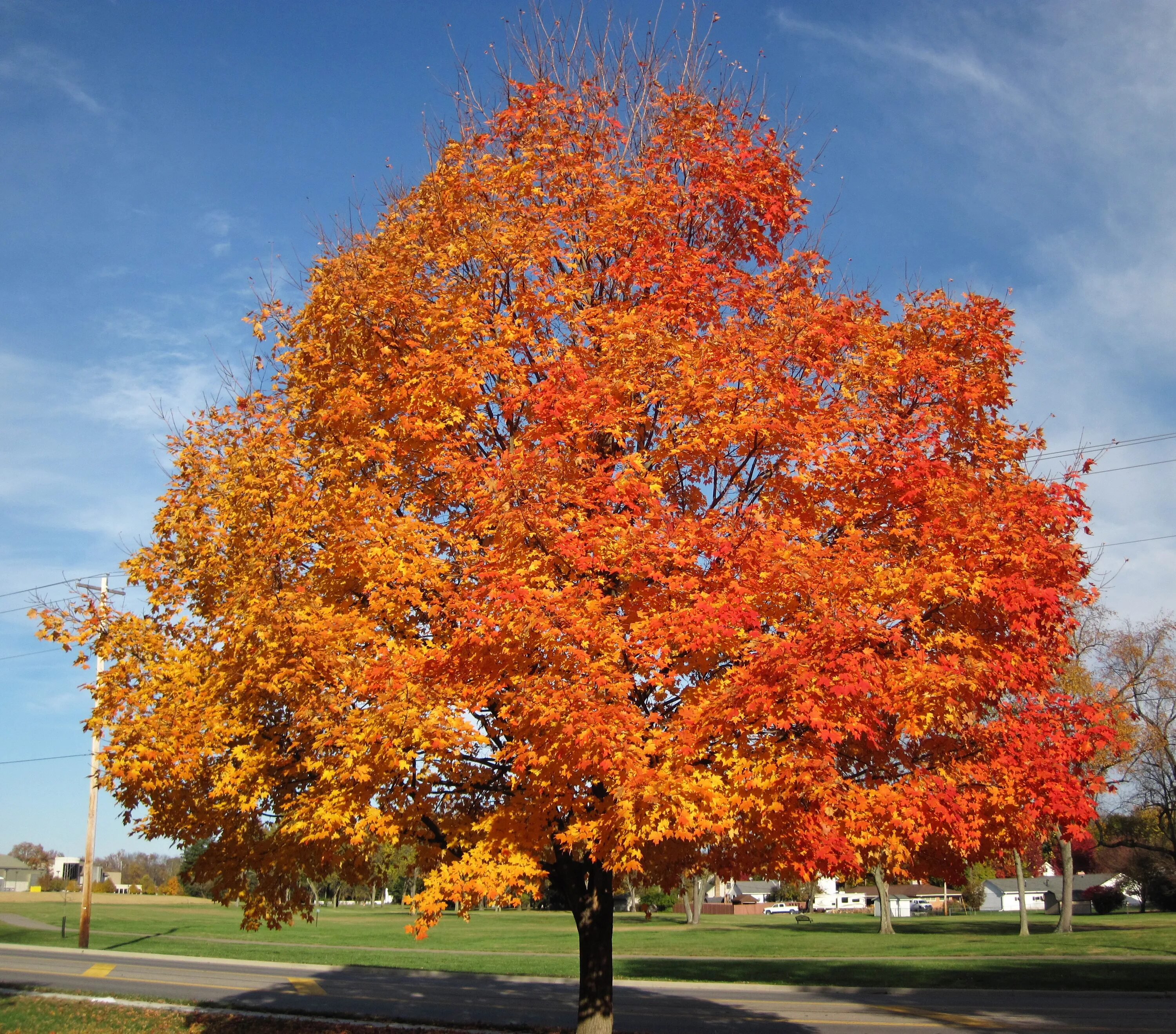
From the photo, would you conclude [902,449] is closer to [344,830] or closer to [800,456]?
[800,456]

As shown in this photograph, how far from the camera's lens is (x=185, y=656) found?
9750 mm

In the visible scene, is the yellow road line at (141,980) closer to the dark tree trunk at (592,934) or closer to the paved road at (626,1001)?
the paved road at (626,1001)

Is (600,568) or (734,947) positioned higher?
(600,568)

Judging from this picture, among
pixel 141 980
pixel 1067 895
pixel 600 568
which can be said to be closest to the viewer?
pixel 600 568

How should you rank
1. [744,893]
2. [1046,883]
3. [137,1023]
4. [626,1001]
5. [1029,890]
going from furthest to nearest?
1. [744,893]
2. [1029,890]
3. [1046,883]
4. [626,1001]
5. [137,1023]

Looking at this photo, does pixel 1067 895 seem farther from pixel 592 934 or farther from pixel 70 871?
pixel 70 871

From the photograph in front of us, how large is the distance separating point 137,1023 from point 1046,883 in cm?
11288

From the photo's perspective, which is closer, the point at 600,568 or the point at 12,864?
the point at 600,568

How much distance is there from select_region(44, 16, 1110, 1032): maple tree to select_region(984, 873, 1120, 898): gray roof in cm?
9428

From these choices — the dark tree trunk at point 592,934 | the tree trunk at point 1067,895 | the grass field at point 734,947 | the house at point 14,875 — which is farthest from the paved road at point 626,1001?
the house at point 14,875

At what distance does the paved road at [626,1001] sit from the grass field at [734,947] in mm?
2565

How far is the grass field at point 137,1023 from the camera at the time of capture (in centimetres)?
1542

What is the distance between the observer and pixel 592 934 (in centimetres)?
1070

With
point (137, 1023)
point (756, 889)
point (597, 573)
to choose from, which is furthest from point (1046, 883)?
point (597, 573)
